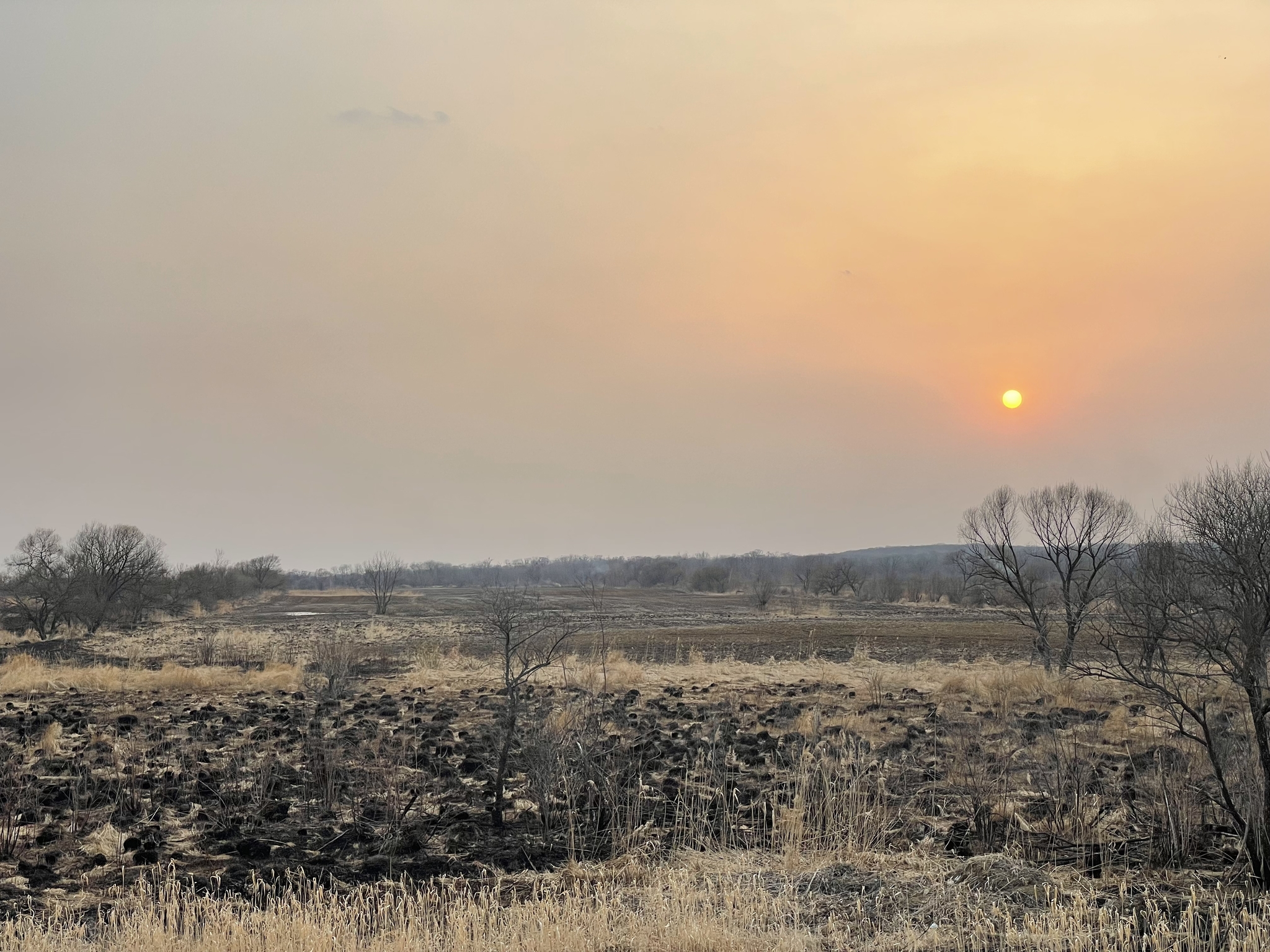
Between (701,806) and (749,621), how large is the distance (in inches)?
1742

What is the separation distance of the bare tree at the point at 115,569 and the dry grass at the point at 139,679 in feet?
79.7

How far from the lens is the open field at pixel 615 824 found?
6.04 m

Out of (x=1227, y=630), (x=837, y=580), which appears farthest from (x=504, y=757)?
(x=837, y=580)

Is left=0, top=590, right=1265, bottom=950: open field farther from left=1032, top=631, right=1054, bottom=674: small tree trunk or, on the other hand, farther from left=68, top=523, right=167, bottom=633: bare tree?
left=68, top=523, right=167, bottom=633: bare tree

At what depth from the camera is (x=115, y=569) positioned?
4844 cm

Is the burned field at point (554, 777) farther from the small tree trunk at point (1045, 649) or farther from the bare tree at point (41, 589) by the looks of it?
the bare tree at point (41, 589)

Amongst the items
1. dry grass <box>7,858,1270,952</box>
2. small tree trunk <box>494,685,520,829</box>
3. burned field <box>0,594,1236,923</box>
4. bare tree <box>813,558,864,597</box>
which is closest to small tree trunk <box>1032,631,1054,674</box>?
burned field <box>0,594,1236,923</box>

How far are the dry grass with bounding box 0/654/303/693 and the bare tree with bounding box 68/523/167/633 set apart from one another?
24286mm

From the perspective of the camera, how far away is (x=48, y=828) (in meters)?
8.47

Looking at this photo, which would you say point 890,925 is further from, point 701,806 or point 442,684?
point 442,684

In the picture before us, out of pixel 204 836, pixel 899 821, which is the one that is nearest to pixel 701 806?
pixel 899 821

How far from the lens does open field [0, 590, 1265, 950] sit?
6.04 m

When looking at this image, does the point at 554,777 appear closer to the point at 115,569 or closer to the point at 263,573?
the point at 115,569

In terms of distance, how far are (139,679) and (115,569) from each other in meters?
31.9
